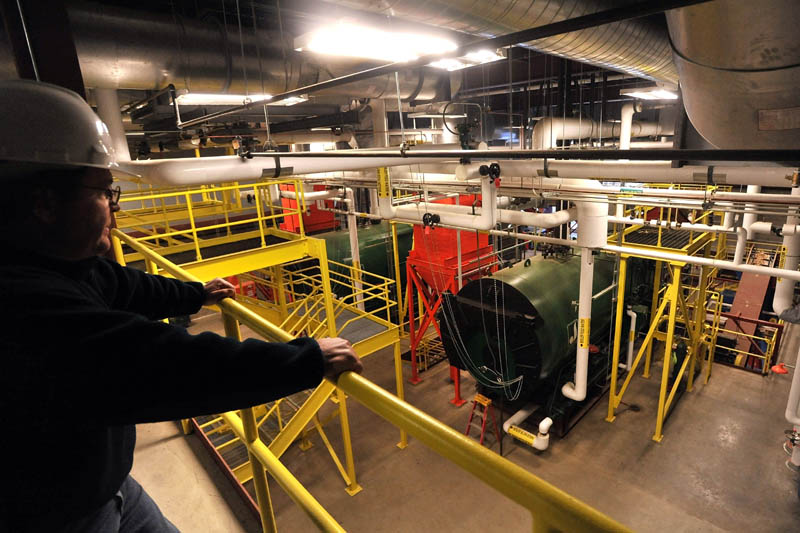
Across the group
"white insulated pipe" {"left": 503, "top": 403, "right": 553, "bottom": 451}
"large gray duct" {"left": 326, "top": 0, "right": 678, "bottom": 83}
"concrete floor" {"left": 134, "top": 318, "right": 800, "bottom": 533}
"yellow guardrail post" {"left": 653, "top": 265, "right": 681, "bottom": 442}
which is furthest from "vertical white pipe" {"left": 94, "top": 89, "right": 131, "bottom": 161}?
"yellow guardrail post" {"left": 653, "top": 265, "right": 681, "bottom": 442}

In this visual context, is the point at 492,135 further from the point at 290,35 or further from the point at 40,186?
the point at 40,186

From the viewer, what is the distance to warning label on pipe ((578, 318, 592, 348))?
6.33 m

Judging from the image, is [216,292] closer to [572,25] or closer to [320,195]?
[572,25]

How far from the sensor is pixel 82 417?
95cm

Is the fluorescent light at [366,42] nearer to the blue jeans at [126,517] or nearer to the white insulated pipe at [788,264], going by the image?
the blue jeans at [126,517]

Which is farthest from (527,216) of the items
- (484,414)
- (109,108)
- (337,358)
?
(337,358)

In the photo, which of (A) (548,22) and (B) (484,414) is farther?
(B) (484,414)

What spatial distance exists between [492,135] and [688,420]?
11.6 meters

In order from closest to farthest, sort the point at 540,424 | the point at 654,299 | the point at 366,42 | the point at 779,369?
the point at 366,42
the point at 540,424
the point at 779,369
the point at 654,299

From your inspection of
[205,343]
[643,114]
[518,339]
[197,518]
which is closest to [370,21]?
[205,343]

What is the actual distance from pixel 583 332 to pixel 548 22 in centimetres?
466

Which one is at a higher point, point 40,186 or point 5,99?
point 5,99

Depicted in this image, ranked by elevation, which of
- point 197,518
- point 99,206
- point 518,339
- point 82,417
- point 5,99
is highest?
point 5,99

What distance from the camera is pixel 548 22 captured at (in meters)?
2.90
